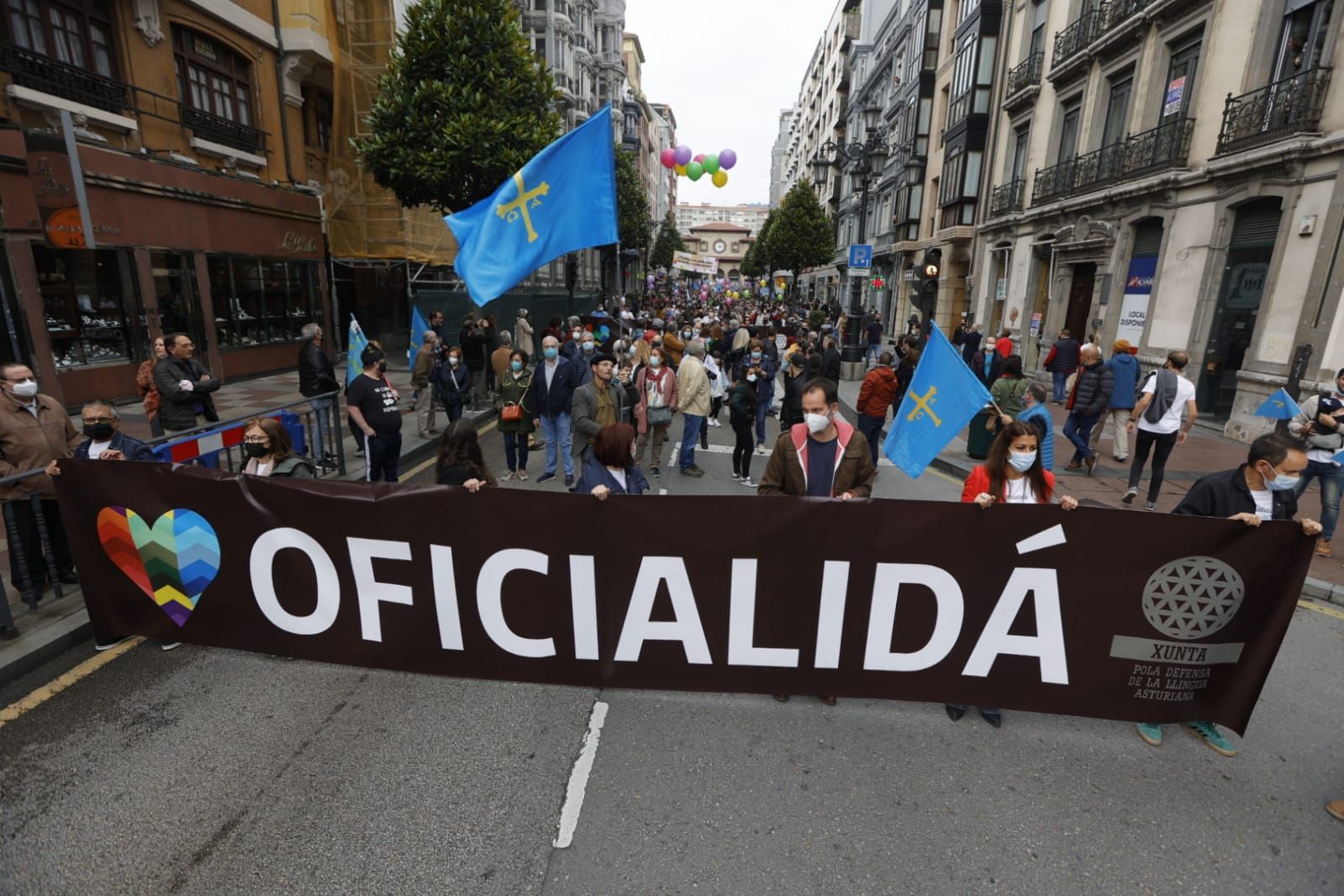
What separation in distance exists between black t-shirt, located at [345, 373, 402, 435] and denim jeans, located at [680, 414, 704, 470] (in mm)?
3885

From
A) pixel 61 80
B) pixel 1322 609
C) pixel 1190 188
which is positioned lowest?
pixel 1322 609

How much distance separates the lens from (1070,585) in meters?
3.46

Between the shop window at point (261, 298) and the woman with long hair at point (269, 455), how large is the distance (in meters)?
12.9

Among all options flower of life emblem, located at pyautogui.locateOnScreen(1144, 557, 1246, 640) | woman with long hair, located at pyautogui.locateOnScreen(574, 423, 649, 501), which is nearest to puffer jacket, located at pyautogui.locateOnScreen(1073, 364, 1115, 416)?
flower of life emblem, located at pyautogui.locateOnScreen(1144, 557, 1246, 640)

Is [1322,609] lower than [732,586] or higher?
lower

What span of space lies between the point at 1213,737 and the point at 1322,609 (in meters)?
3.09

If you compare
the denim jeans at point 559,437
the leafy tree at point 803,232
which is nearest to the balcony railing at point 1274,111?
the denim jeans at point 559,437

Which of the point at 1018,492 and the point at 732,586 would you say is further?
the point at 1018,492

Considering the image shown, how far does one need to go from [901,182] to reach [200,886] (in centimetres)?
3838

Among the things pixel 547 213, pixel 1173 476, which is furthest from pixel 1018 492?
pixel 1173 476

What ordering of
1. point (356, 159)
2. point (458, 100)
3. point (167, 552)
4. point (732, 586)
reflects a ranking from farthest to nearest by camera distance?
1. point (356, 159)
2. point (458, 100)
3. point (167, 552)
4. point (732, 586)

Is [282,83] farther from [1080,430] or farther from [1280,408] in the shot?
[1280,408]

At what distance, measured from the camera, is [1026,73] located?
20.9m

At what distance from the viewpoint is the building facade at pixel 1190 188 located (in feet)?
36.1
